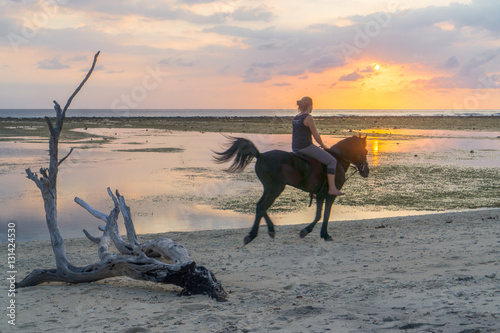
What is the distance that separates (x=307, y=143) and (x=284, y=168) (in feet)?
2.44

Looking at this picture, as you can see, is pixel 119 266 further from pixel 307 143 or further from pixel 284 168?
pixel 307 143

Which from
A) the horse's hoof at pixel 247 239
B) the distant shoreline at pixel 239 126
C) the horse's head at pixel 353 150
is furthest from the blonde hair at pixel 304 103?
the distant shoreline at pixel 239 126

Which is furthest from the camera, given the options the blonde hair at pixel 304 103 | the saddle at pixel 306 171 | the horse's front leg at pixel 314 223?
the horse's front leg at pixel 314 223

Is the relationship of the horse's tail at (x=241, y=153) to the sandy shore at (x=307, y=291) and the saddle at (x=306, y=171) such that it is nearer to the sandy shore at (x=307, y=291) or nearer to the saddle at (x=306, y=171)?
the saddle at (x=306, y=171)

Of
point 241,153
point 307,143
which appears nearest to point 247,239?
point 241,153

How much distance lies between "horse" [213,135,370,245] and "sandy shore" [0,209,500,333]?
0.83 meters

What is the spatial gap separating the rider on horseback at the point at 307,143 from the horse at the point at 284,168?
16cm

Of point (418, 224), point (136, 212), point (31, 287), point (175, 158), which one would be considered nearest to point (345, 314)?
point (31, 287)

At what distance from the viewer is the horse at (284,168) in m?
9.04

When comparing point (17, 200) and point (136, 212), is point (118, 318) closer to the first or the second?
point (136, 212)

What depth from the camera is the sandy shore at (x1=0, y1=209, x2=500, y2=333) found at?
17.3 ft

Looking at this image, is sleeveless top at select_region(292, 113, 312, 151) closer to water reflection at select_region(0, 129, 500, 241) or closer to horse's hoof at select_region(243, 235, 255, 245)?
horse's hoof at select_region(243, 235, 255, 245)

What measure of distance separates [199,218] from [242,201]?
242cm

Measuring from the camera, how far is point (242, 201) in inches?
623
